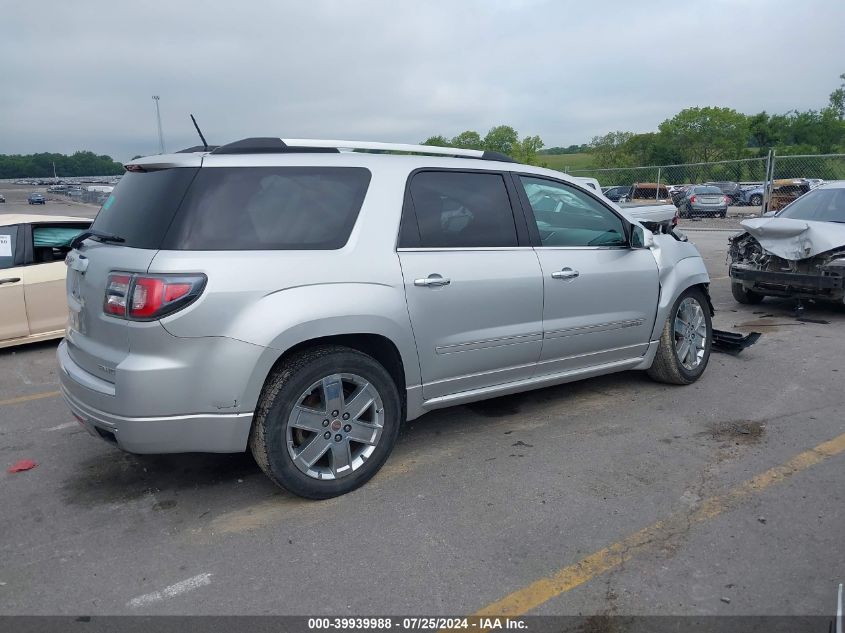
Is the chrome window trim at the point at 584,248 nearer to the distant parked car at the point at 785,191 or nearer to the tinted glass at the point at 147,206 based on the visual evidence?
the tinted glass at the point at 147,206

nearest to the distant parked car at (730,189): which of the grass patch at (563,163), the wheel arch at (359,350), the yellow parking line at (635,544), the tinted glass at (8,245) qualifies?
the grass patch at (563,163)

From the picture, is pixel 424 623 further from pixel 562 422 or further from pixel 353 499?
pixel 562 422

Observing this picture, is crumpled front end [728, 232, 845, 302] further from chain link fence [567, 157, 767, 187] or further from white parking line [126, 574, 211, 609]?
chain link fence [567, 157, 767, 187]

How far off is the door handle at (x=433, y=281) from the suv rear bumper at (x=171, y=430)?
1166 mm

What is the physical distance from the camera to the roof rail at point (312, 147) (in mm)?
3686

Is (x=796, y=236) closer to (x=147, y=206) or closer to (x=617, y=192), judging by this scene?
(x=147, y=206)

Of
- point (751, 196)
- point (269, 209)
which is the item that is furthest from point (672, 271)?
point (751, 196)

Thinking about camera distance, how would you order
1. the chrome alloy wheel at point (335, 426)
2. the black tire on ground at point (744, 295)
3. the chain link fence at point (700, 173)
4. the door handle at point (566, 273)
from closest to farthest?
the chrome alloy wheel at point (335, 426) → the door handle at point (566, 273) → the black tire on ground at point (744, 295) → the chain link fence at point (700, 173)

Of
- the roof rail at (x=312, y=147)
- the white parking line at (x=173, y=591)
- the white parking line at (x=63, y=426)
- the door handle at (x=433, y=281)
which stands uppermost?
the roof rail at (x=312, y=147)

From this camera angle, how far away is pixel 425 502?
364cm

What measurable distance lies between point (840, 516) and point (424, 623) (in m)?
2.21

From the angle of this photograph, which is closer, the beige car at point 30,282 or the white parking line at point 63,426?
the white parking line at point 63,426

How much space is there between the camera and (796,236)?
7.94 meters

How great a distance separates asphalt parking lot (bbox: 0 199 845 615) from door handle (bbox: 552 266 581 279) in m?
1.04
